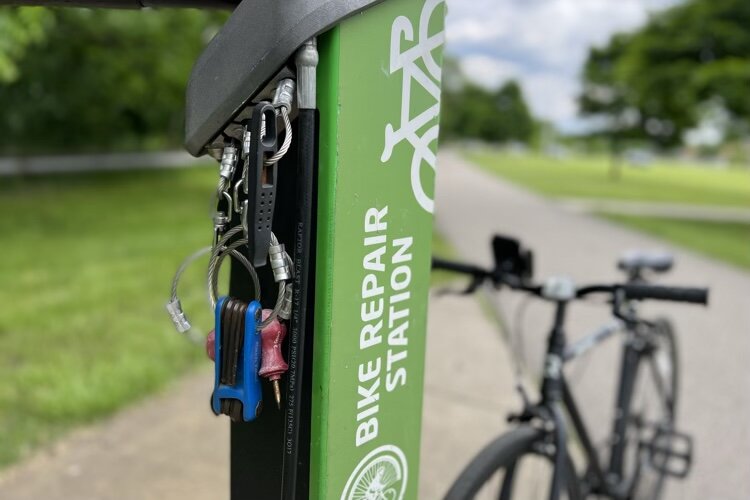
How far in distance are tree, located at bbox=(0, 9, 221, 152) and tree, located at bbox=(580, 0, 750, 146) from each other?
834cm

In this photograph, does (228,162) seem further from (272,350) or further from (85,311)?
(85,311)

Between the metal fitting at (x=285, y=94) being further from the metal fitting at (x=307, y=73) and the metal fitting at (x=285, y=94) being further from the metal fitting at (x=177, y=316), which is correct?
the metal fitting at (x=177, y=316)

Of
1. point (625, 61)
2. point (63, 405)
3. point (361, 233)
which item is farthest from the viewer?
point (625, 61)

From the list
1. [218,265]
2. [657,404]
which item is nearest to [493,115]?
[657,404]

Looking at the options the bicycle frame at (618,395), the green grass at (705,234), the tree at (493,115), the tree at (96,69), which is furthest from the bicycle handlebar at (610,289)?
the tree at (493,115)

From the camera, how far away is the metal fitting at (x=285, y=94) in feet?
3.77

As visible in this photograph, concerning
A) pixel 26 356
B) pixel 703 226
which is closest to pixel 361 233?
pixel 26 356

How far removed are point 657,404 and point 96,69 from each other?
16.0 m

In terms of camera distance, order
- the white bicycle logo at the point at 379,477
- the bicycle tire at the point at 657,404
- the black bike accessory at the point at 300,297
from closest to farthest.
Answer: the black bike accessory at the point at 300,297
the white bicycle logo at the point at 379,477
the bicycle tire at the point at 657,404

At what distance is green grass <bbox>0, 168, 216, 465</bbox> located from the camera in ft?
12.6

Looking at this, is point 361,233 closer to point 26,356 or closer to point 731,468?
point 731,468

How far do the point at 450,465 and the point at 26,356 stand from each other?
3.02 m

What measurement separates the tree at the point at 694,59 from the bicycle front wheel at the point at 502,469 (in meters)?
10.9

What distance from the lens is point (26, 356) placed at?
457 centimetres
